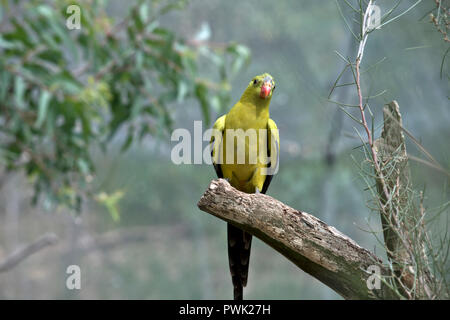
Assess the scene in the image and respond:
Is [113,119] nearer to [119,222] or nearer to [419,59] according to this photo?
[419,59]

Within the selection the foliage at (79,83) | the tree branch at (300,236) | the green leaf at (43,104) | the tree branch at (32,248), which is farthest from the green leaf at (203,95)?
the tree branch at (300,236)

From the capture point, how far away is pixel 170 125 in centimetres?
209

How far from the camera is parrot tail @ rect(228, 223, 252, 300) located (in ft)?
3.41

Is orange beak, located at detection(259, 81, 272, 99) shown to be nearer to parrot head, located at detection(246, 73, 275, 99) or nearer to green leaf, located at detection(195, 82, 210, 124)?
parrot head, located at detection(246, 73, 275, 99)

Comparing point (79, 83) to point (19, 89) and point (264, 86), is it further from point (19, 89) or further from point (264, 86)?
point (264, 86)

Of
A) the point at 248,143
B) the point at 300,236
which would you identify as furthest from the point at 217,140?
the point at 300,236

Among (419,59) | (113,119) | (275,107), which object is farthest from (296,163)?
(419,59)

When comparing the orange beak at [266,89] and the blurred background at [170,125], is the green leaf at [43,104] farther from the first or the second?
the orange beak at [266,89]

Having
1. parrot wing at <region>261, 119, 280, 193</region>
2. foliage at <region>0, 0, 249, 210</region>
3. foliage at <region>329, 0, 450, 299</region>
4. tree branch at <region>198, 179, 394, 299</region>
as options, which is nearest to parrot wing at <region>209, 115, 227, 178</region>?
parrot wing at <region>261, 119, 280, 193</region>

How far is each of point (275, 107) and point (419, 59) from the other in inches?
66.4

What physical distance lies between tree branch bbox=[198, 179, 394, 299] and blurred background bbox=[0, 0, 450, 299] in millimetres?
126

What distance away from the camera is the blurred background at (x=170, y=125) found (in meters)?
1.40

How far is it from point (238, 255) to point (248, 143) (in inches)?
12.5

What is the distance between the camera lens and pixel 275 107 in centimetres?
310
